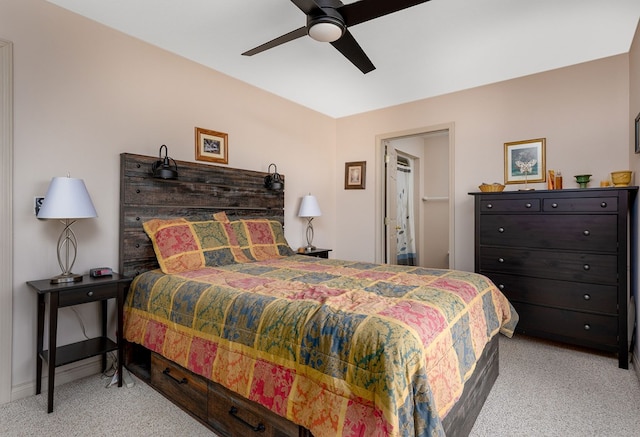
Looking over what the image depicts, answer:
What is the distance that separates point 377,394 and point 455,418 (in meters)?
0.67

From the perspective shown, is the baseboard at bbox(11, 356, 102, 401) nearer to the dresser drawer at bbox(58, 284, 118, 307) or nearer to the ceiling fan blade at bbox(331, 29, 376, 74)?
the dresser drawer at bbox(58, 284, 118, 307)

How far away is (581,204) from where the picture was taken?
8.82 feet

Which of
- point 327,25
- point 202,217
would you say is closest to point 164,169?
point 202,217

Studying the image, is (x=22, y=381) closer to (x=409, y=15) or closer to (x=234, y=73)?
(x=234, y=73)

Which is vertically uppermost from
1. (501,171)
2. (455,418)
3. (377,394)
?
(501,171)

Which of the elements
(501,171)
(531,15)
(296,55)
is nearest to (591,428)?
(501,171)

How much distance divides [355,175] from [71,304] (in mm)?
3521

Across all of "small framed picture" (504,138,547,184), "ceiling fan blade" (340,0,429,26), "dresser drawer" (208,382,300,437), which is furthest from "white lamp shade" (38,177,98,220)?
"small framed picture" (504,138,547,184)

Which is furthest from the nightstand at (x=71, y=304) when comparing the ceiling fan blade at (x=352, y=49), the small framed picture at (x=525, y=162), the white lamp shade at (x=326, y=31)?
the small framed picture at (x=525, y=162)

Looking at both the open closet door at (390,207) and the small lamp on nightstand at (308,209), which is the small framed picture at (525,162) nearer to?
the open closet door at (390,207)

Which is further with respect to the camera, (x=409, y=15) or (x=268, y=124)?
(x=268, y=124)

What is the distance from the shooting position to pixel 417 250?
19.0ft

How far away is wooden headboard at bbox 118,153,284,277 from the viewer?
2584 millimetres

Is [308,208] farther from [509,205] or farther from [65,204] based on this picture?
[65,204]
